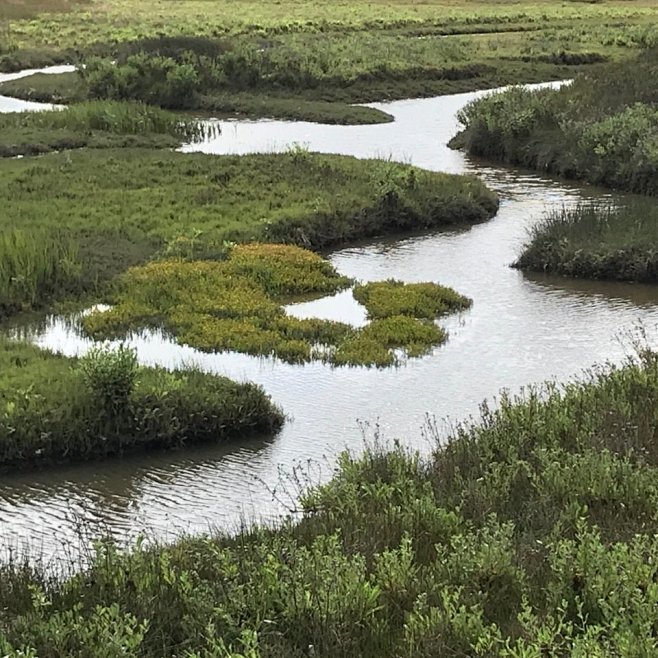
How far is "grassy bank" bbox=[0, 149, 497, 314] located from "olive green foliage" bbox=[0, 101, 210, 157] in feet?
7.11

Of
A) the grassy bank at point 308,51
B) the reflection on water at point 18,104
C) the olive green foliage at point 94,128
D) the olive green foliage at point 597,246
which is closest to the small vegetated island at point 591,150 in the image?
the olive green foliage at point 597,246

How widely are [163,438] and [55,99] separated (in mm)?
28231

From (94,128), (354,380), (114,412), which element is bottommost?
(354,380)

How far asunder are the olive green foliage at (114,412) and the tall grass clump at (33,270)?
12.1 ft

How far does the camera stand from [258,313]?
15.1 metres

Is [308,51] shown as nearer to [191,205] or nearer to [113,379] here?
[191,205]

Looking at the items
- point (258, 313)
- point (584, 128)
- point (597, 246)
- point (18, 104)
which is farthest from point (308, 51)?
point (258, 313)

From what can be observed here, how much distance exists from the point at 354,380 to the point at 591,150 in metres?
14.7

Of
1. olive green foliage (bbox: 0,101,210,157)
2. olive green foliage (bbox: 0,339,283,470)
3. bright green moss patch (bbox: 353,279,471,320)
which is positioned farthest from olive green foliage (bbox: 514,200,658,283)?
olive green foliage (bbox: 0,101,210,157)

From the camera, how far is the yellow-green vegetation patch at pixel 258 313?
1376 centimetres

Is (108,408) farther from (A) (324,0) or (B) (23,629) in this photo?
(A) (324,0)

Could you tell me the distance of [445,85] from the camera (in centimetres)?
4191

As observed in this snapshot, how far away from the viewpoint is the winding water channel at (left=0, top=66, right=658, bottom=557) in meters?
9.45

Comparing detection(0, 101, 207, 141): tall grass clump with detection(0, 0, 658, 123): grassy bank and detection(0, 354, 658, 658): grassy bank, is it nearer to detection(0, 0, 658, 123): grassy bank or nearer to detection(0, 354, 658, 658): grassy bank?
detection(0, 0, 658, 123): grassy bank
